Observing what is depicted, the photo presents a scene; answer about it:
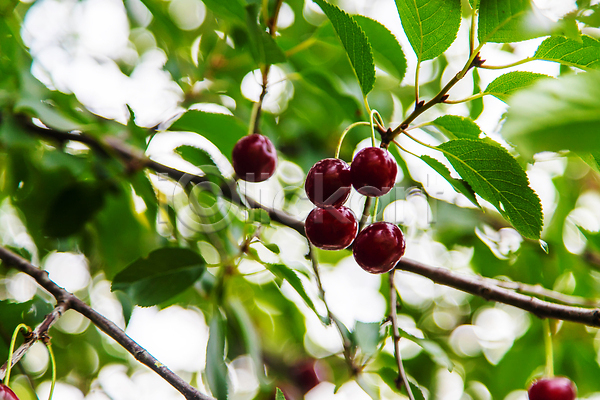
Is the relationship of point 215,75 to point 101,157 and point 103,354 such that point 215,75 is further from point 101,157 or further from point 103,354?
point 103,354

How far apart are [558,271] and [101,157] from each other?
6.83 ft

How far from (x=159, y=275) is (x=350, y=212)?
68 cm

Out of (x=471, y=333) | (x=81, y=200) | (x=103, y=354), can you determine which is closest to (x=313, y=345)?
(x=471, y=333)

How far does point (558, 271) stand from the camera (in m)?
2.11

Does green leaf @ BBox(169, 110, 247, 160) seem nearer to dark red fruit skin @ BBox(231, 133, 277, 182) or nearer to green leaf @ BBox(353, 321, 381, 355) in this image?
dark red fruit skin @ BBox(231, 133, 277, 182)

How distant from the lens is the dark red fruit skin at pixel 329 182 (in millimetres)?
1194

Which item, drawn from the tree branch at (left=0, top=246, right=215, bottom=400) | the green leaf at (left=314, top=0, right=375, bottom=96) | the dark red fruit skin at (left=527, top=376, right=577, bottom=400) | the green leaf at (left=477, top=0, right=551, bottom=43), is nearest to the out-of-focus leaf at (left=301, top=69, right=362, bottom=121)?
the green leaf at (left=314, top=0, right=375, bottom=96)

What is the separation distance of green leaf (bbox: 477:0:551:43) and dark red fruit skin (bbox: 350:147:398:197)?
0.34 m

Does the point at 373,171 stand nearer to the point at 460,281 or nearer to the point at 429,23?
the point at 429,23

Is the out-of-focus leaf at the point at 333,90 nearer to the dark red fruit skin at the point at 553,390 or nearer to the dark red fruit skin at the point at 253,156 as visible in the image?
the dark red fruit skin at the point at 253,156

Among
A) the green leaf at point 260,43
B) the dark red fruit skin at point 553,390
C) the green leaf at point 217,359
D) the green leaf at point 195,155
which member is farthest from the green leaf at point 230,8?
the dark red fruit skin at point 553,390

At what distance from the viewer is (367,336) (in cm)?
162

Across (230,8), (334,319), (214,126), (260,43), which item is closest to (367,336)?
(334,319)

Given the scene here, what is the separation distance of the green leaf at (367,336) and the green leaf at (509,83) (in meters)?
0.92
